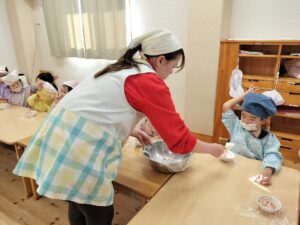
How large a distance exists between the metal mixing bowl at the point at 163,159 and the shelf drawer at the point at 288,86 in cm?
174

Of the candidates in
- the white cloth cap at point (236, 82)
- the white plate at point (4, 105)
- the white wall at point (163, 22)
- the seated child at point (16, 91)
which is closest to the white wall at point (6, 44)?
the white wall at point (163, 22)

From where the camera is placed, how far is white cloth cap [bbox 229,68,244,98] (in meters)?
2.68

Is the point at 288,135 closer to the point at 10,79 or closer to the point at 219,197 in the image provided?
the point at 219,197

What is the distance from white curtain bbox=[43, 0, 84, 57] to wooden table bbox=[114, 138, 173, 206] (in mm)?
3117

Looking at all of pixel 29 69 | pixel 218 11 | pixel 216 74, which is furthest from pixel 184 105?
pixel 29 69

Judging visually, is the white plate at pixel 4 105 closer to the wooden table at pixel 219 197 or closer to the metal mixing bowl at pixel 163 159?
the metal mixing bowl at pixel 163 159

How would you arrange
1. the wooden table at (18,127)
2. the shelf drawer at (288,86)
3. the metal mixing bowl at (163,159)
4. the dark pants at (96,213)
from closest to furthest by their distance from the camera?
the dark pants at (96,213)
the metal mixing bowl at (163,159)
the wooden table at (18,127)
the shelf drawer at (288,86)

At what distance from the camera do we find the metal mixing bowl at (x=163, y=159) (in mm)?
1189

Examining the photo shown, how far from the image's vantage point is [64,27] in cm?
406

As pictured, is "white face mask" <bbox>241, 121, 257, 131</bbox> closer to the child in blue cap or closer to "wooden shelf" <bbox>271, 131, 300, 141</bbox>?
the child in blue cap

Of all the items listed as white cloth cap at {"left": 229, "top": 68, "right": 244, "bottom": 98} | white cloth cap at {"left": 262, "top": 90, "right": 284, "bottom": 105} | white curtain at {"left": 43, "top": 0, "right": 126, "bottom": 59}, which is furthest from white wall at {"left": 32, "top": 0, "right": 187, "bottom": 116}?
white cloth cap at {"left": 262, "top": 90, "right": 284, "bottom": 105}

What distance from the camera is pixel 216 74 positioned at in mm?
2824

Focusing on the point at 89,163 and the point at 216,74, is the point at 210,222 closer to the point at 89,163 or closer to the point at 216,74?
the point at 89,163

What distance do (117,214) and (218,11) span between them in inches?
88.1
